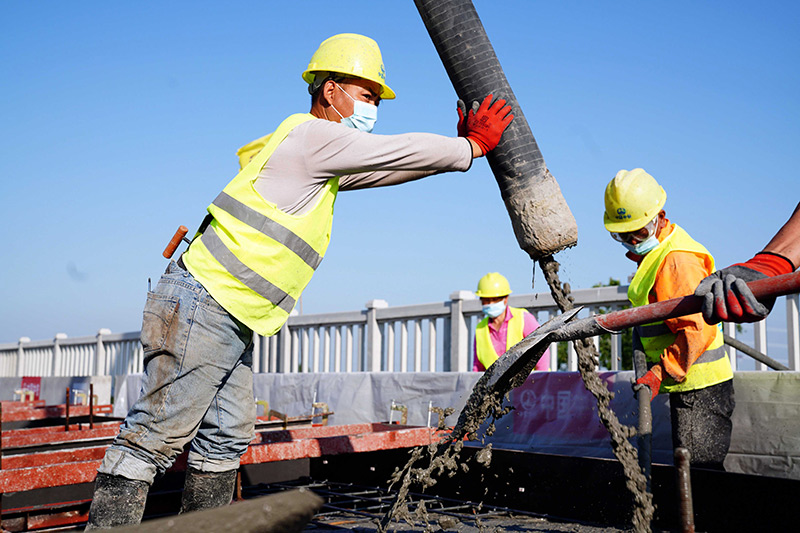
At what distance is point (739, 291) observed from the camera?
2.33 meters

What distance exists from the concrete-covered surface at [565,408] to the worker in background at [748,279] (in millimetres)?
2549

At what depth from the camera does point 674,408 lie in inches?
163

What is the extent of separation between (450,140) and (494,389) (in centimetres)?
118

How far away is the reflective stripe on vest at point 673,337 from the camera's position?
405 cm

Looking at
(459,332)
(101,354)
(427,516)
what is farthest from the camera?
(101,354)

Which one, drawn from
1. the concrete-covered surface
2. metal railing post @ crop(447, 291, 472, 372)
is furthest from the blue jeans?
metal railing post @ crop(447, 291, 472, 372)

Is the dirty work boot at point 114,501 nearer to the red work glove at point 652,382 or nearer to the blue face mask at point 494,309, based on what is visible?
the red work glove at point 652,382

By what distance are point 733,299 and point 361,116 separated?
5.88 feet

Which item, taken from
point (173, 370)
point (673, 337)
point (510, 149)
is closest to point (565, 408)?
point (673, 337)

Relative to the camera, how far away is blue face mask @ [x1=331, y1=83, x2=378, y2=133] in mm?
3271

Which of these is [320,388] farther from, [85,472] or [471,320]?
[85,472]

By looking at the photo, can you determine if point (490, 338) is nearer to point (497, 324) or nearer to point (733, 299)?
point (497, 324)

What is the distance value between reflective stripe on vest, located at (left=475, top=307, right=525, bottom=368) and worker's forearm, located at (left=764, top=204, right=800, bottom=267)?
4.52 meters

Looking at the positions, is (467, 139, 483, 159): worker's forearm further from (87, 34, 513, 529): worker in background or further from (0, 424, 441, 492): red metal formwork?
(0, 424, 441, 492): red metal formwork
